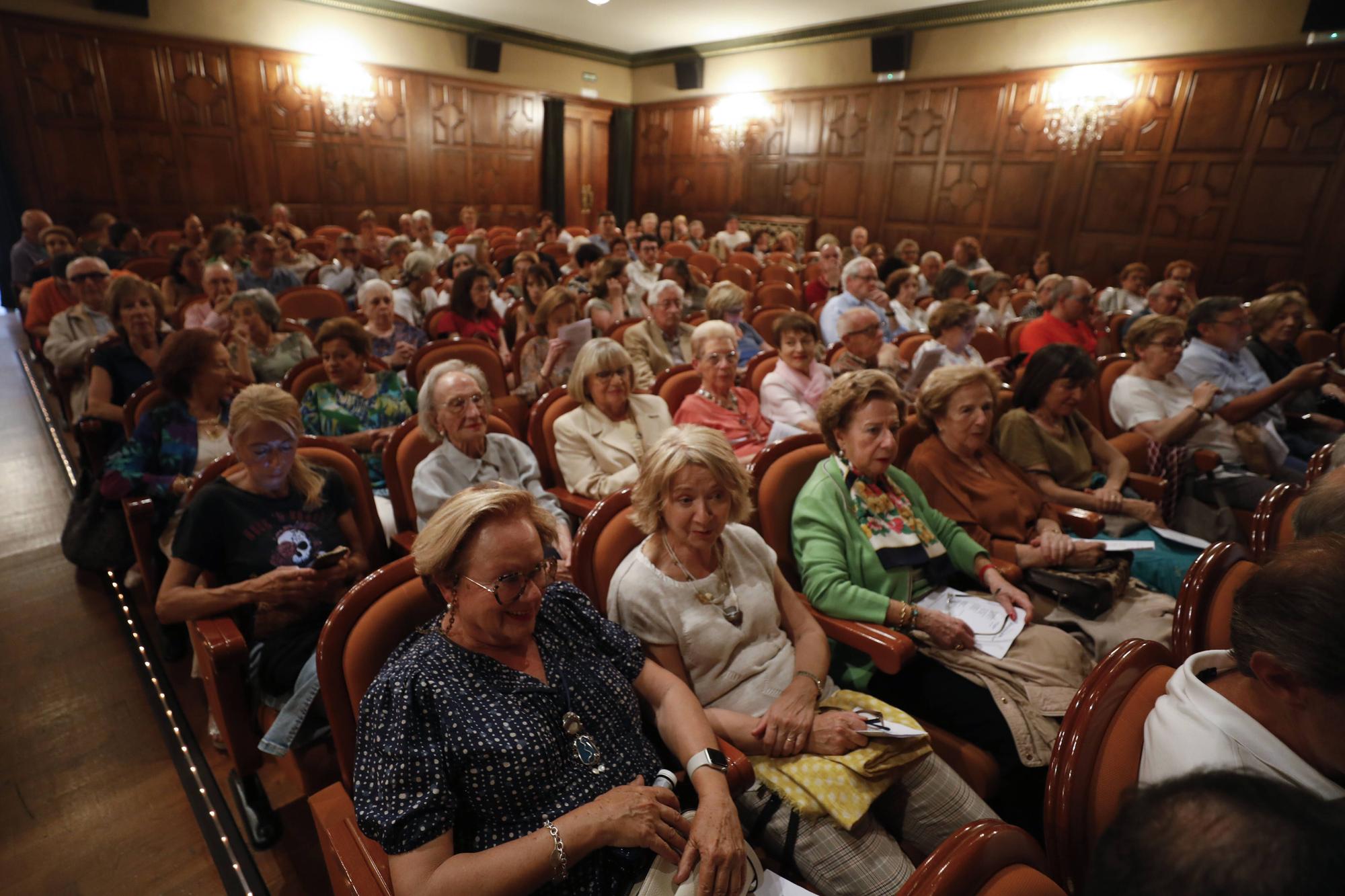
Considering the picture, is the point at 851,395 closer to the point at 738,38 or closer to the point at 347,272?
the point at 347,272

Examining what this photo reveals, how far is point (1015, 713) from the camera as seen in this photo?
1605 millimetres

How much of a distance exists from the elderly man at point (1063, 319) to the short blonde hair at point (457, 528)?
3.92 metres

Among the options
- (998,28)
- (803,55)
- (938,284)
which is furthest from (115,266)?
(998,28)

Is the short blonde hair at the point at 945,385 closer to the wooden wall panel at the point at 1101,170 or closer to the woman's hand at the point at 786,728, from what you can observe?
the woman's hand at the point at 786,728

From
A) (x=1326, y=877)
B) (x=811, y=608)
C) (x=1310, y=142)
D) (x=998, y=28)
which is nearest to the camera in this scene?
(x=1326, y=877)

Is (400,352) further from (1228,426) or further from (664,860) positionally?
(1228,426)

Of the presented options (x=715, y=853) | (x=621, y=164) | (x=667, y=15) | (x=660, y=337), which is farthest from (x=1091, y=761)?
(x=621, y=164)

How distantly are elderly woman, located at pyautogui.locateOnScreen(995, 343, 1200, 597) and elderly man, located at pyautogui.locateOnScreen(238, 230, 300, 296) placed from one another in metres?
5.20

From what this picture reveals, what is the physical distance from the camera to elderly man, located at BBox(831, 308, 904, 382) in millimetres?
3557

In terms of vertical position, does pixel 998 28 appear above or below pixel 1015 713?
above

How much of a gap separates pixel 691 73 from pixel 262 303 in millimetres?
10396

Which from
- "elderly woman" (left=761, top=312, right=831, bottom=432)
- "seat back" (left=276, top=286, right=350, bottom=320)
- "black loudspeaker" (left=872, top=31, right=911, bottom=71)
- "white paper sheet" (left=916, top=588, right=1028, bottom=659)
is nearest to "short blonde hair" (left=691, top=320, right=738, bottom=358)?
"elderly woman" (left=761, top=312, right=831, bottom=432)

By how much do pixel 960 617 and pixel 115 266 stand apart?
7383 mm

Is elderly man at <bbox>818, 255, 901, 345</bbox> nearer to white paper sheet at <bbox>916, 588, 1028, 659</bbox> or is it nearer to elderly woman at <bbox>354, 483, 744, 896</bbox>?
white paper sheet at <bbox>916, 588, 1028, 659</bbox>
